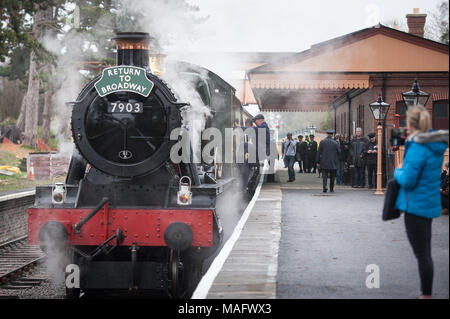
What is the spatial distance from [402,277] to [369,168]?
10812mm

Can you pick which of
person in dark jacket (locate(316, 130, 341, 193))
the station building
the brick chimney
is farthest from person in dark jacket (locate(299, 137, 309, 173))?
person in dark jacket (locate(316, 130, 341, 193))

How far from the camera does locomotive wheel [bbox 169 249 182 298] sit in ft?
20.0

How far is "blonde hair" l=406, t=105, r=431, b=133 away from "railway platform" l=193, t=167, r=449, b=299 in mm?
616

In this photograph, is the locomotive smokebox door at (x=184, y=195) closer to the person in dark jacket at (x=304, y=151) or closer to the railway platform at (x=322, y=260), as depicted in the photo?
the railway platform at (x=322, y=260)

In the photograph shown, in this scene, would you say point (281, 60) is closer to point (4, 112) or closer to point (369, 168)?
point (369, 168)

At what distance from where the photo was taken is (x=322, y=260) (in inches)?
235

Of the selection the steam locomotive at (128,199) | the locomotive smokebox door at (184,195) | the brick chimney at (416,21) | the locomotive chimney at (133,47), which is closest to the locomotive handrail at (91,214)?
the steam locomotive at (128,199)

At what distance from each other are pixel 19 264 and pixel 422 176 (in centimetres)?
734

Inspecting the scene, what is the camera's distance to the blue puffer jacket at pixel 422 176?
12.7 feet

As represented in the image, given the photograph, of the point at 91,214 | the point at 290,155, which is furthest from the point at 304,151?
the point at 91,214

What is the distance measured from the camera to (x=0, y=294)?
24.8 feet

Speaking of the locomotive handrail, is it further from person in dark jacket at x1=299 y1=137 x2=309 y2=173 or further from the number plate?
person in dark jacket at x1=299 y1=137 x2=309 y2=173

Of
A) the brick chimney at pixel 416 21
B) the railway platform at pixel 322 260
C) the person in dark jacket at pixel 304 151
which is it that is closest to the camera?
the railway platform at pixel 322 260

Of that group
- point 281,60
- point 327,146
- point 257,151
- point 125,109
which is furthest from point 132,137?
point 281,60
